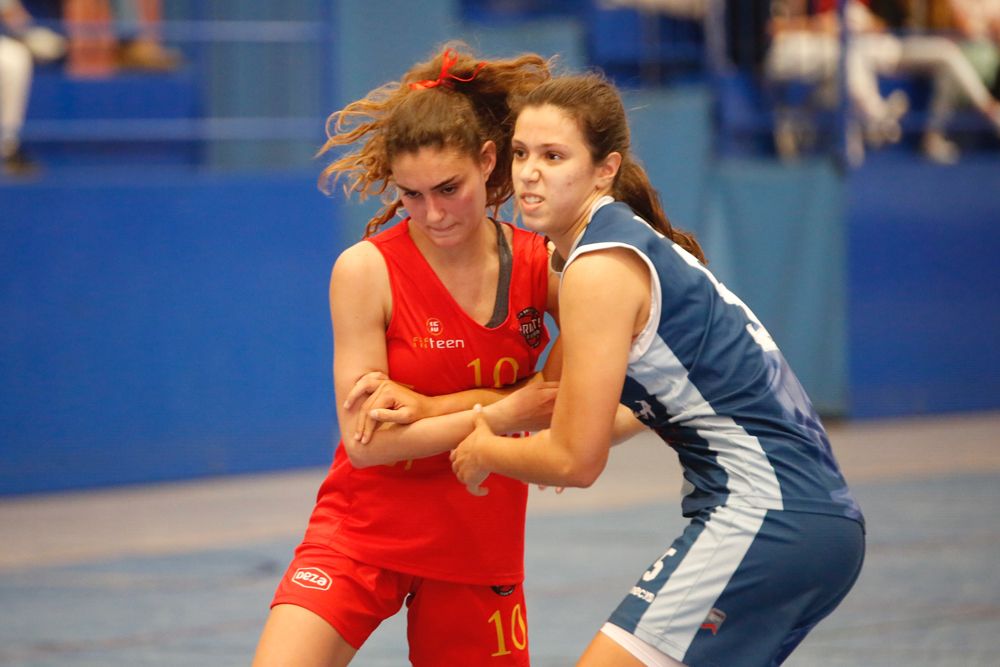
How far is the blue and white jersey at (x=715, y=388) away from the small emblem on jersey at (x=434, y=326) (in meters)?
0.55

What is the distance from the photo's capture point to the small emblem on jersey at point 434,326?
3.29 m

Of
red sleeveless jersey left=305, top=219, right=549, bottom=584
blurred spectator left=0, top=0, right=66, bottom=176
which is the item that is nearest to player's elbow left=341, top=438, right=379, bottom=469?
red sleeveless jersey left=305, top=219, right=549, bottom=584

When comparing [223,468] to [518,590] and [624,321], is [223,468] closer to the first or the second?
[518,590]

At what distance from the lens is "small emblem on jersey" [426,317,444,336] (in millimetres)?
3285

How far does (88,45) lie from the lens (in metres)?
9.15

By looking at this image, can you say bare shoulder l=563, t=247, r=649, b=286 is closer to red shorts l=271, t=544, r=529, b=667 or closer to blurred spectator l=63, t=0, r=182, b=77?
red shorts l=271, t=544, r=529, b=667

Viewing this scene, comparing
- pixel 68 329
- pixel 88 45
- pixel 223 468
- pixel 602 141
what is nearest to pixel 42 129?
pixel 88 45

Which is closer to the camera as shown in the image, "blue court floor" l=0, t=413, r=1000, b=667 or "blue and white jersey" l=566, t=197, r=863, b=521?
"blue and white jersey" l=566, t=197, r=863, b=521

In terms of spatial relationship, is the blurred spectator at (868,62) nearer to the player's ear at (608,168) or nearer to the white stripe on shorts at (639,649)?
the player's ear at (608,168)

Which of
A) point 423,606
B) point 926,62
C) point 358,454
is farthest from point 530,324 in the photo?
point 926,62

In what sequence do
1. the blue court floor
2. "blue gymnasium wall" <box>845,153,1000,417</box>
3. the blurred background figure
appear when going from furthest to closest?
the blurred background figure, "blue gymnasium wall" <box>845,153,1000,417</box>, the blue court floor

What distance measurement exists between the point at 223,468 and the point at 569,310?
635 cm

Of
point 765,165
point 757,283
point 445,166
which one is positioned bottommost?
point 757,283

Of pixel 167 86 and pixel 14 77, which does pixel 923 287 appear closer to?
pixel 167 86
